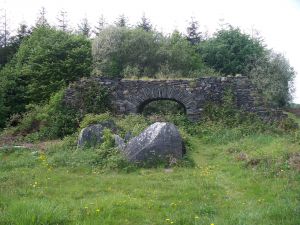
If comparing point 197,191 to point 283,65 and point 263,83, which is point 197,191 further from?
point 283,65

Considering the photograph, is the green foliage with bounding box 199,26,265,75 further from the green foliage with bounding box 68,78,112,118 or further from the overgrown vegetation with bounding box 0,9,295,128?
the green foliage with bounding box 68,78,112,118

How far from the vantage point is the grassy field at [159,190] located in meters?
5.57

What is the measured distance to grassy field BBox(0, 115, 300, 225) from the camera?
557 centimetres

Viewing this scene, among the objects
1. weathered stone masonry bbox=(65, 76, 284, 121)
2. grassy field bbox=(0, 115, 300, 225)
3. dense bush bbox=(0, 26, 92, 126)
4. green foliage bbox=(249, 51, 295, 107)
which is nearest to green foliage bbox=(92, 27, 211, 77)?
dense bush bbox=(0, 26, 92, 126)

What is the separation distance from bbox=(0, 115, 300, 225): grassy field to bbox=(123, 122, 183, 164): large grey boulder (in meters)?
0.48

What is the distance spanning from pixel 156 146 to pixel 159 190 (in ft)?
8.97

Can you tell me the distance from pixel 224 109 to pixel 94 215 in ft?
38.2

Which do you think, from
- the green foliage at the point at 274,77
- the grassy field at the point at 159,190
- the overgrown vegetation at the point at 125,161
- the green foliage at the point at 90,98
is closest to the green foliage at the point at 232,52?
the green foliage at the point at 274,77

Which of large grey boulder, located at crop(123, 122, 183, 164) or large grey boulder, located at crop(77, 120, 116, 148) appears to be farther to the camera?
large grey boulder, located at crop(77, 120, 116, 148)

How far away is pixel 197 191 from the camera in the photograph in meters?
7.22

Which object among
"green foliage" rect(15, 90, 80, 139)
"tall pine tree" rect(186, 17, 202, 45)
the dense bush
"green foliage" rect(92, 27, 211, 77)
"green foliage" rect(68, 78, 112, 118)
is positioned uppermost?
"tall pine tree" rect(186, 17, 202, 45)

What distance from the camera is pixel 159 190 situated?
7391 mm

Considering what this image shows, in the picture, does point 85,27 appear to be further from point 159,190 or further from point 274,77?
point 159,190

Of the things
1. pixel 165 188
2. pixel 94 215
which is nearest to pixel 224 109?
pixel 165 188
